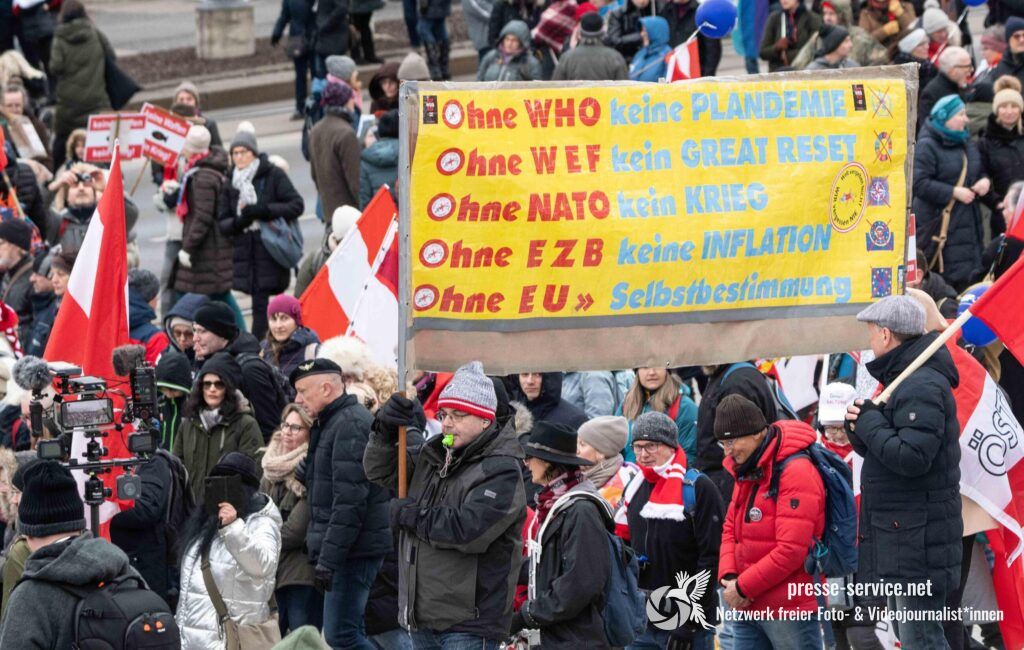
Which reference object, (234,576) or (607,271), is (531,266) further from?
(234,576)

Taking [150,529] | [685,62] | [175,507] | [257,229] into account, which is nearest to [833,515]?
[175,507]

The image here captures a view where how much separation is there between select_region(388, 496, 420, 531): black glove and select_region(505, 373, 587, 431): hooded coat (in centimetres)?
237

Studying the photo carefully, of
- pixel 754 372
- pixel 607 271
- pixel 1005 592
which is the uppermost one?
pixel 607 271

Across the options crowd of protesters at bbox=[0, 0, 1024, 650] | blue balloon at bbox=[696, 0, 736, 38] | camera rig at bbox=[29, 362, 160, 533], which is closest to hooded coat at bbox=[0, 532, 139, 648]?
crowd of protesters at bbox=[0, 0, 1024, 650]

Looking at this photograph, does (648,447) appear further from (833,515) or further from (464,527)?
(464,527)

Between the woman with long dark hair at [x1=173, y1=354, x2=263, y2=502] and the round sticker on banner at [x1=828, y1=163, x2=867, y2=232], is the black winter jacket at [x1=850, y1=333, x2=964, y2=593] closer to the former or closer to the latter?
the round sticker on banner at [x1=828, y1=163, x2=867, y2=232]

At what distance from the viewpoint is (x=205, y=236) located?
1403 cm

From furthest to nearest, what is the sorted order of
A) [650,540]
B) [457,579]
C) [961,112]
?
[961,112] < [650,540] < [457,579]

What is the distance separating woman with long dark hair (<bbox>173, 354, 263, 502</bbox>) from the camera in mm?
9766

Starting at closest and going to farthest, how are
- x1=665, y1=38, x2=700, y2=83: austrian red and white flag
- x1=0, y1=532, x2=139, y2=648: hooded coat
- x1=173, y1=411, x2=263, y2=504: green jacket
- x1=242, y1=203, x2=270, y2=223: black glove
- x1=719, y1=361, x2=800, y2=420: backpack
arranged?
x1=0, y1=532, x2=139, y2=648: hooded coat < x1=719, y1=361, x2=800, y2=420: backpack < x1=173, y1=411, x2=263, y2=504: green jacket < x1=242, y1=203, x2=270, y2=223: black glove < x1=665, y1=38, x2=700, y2=83: austrian red and white flag

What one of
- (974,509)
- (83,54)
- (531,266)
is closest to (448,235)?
(531,266)

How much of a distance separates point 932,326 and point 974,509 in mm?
858

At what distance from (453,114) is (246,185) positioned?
20.9ft

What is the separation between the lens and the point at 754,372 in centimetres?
938
